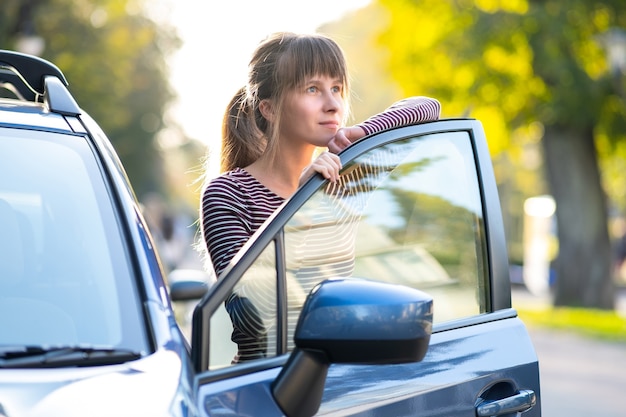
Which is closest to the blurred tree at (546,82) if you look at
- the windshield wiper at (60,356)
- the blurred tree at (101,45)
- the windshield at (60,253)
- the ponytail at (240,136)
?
the blurred tree at (101,45)

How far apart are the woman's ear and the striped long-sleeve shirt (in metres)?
0.18

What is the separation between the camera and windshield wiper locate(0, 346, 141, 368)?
2.06 m

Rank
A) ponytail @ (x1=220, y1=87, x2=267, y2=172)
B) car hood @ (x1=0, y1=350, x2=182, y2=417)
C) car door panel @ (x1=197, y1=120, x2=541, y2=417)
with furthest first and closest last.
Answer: ponytail @ (x1=220, y1=87, x2=267, y2=172) < car door panel @ (x1=197, y1=120, x2=541, y2=417) < car hood @ (x1=0, y1=350, x2=182, y2=417)

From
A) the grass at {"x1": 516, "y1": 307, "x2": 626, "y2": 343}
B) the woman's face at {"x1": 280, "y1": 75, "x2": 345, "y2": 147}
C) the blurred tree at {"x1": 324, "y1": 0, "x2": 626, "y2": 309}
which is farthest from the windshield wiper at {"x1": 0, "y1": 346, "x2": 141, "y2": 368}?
the blurred tree at {"x1": 324, "y1": 0, "x2": 626, "y2": 309}

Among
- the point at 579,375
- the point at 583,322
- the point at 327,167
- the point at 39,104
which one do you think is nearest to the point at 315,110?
the point at 327,167

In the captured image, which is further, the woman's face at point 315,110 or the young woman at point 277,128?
the woman's face at point 315,110

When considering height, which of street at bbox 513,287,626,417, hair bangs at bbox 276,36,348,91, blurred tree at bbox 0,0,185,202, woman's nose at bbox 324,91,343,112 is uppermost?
blurred tree at bbox 0,0,185,202

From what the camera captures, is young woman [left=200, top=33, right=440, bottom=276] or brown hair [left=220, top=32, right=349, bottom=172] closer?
young woman [left=200, top=33, right=440, bottom=276]

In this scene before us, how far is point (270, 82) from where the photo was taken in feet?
10.4

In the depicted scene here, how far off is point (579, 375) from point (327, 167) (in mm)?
9895

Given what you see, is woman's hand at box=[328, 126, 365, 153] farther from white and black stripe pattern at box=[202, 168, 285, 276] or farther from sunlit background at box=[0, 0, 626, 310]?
sunlit background at box=[0, 0, 626, 310]

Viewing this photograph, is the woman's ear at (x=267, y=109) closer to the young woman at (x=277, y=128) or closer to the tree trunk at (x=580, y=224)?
the young woman at (x=277, y=128)

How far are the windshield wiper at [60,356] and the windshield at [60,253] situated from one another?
2 centimetres

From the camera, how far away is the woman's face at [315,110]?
122 inches
